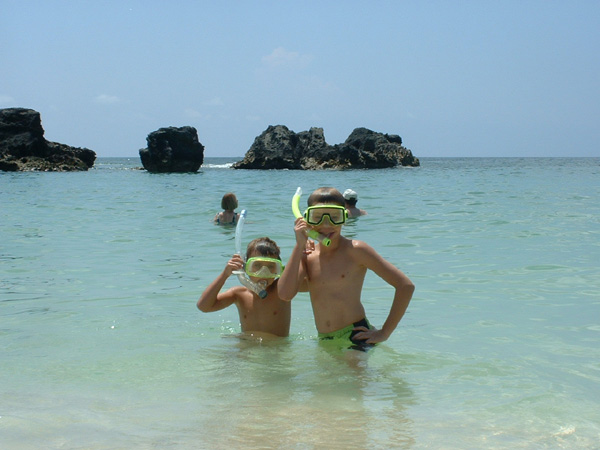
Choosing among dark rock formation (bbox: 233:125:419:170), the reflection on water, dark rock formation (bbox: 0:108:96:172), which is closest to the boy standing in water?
the reflection on water

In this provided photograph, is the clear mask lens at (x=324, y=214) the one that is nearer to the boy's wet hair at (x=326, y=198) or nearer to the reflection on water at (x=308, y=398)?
the boy's wet hair at (x=326, y=198)

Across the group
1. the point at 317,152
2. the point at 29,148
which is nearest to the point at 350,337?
the point at 29,148

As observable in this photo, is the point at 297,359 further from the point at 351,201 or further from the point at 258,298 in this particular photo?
the point at 351,201

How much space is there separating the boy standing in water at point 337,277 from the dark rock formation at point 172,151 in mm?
44690

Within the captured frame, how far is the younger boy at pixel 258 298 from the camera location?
4203 millimetres

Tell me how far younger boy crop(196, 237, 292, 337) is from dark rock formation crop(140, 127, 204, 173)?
44098 mm

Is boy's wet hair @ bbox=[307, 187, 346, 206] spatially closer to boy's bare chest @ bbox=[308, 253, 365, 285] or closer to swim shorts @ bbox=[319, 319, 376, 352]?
boy's bare chest @ bbox=[308, 253, 365, 285]

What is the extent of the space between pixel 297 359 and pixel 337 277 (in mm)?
632

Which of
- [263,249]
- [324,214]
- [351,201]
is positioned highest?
[324,214]

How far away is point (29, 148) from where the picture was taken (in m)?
46.1

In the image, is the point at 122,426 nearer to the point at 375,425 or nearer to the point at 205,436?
the point at 205,436

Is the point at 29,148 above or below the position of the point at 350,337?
above

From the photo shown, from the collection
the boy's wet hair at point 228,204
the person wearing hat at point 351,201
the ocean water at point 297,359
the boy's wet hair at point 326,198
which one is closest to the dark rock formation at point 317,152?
the person wearing hat at point 351,201

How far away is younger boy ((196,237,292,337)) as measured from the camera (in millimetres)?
4203
